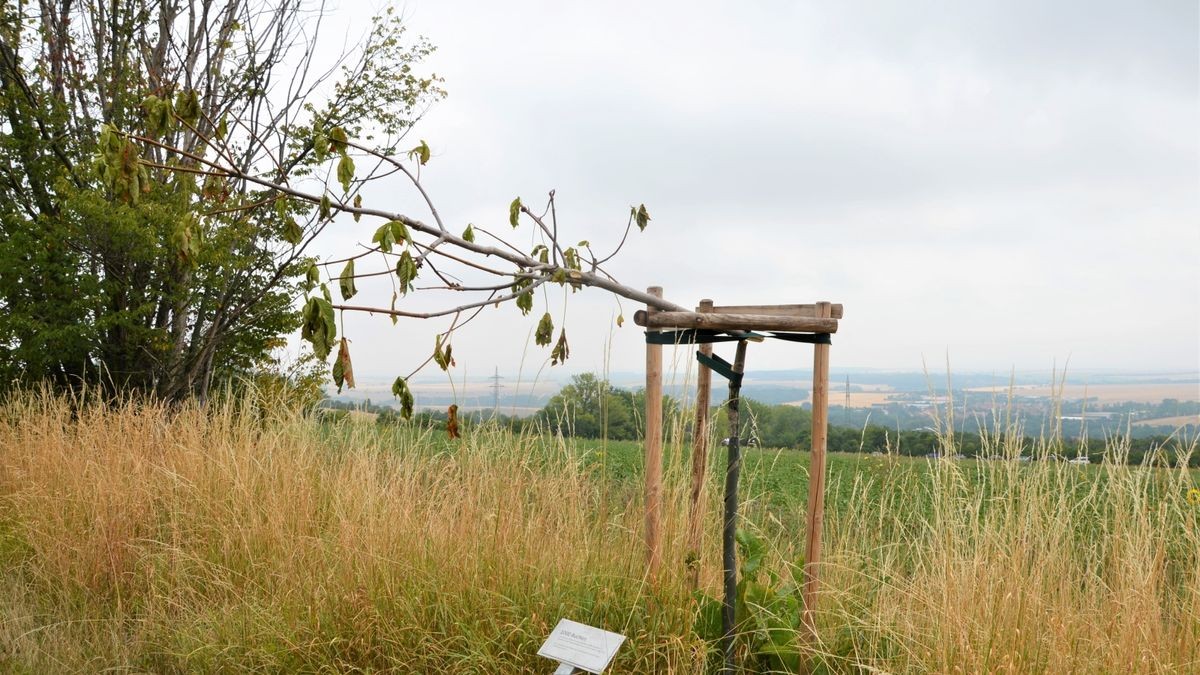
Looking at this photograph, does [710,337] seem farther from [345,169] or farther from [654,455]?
[345,169]

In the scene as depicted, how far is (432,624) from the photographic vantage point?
3.59 m

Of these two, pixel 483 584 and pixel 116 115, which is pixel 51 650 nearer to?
pixel 483 584

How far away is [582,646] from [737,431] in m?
0.92

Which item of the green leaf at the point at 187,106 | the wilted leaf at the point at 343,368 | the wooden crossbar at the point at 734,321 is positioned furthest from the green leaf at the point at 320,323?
the wooden crossbar at the point at 734,321

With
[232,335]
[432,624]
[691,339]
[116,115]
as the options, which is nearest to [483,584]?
[432,624]

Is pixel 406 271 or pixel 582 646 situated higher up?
pixel 406 271

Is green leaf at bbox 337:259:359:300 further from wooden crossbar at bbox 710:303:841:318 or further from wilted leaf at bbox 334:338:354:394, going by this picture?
wooden crossbar at bbox 710:303:841:318

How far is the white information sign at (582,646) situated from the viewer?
9.40 feet

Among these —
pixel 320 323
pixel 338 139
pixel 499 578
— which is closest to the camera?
pixel 320 323

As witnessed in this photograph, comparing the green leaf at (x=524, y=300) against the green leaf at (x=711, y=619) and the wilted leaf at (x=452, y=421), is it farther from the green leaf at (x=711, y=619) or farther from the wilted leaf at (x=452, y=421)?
the green leaf at (x=711, y=619)

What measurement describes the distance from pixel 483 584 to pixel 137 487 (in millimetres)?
2917

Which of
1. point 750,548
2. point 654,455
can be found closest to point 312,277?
point 654,455

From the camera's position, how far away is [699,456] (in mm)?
3410

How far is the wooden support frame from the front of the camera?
3268 millimetres
